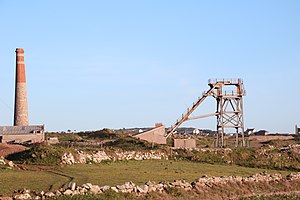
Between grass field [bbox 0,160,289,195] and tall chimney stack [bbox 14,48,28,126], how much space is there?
3673 cm

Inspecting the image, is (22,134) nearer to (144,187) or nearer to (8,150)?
(8,150)

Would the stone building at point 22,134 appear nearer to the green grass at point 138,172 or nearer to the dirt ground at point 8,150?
the dirt ground at point 8,150

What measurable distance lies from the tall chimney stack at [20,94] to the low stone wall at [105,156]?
107 feet

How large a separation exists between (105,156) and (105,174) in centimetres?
1107

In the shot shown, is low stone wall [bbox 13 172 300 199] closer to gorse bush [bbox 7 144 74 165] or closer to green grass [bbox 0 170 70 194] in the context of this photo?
green grass [bbox 0 170 70 194]

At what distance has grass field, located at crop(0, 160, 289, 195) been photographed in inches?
1202

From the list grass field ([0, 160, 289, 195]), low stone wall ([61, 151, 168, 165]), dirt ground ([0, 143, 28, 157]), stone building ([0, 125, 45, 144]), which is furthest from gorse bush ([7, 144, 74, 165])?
stone building ([0, 125, 45, 144])

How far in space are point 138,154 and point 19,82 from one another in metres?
34.7

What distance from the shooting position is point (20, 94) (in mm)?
80500

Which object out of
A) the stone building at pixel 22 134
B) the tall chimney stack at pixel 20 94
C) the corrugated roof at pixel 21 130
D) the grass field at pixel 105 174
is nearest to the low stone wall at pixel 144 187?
the grass field at pixel 105 174

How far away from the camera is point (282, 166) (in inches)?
2074

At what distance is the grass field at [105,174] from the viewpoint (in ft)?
100

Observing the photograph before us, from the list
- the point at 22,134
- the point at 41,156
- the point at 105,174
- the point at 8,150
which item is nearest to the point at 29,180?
the point at 105,174

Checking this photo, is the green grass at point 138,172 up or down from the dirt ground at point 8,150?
down
